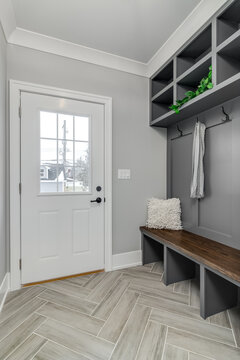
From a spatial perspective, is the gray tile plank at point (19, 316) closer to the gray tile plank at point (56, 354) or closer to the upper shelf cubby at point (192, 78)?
the gray tile plank at point (56, 354)

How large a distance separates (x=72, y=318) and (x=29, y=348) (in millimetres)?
351

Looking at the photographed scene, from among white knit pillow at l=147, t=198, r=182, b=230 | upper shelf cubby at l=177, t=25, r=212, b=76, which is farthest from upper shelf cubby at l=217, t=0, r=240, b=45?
white knit pillow at l=147, t=198, r=182, b=230

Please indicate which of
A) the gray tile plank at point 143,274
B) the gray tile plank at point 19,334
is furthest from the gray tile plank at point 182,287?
the gray tile plank at point 19,334

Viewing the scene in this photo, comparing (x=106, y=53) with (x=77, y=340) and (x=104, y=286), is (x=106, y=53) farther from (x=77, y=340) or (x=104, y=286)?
(x=77, y=340)

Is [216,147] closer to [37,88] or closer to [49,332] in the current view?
[37,88]

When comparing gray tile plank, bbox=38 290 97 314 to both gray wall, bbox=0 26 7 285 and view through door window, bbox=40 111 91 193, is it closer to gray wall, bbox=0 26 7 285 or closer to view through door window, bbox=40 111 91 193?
gray wall, bbox=0 26 7 285

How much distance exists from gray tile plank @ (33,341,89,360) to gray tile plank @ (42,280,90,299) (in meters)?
0.55

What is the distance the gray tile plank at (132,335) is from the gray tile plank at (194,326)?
9cm

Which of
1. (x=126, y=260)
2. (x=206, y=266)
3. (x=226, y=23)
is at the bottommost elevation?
(x=126, y=260)

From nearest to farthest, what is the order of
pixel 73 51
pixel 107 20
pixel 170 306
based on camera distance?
pixel 170 306
pixel 107 20
pixel 73 51

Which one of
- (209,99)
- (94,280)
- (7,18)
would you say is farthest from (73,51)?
(94,280)

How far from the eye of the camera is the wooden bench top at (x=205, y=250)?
4.49 feet

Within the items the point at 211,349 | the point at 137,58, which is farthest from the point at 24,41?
the point at 211,349

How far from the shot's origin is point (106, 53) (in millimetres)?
2240
